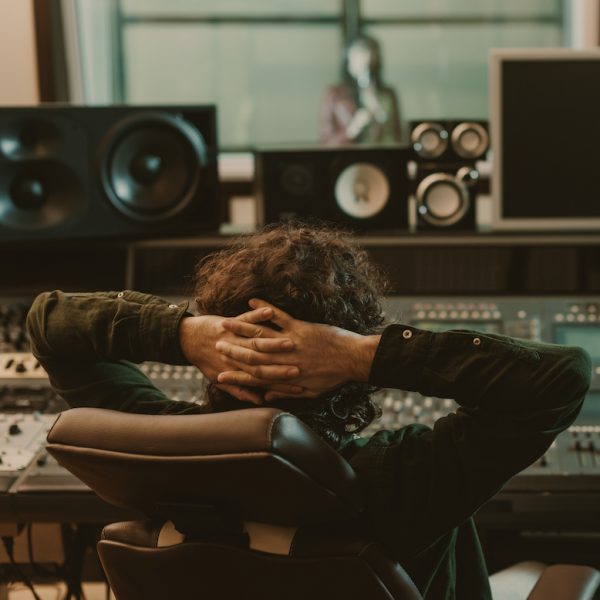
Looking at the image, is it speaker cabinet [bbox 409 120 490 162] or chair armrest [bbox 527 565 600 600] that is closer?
chair armrest [bbox 527 565 600 600]

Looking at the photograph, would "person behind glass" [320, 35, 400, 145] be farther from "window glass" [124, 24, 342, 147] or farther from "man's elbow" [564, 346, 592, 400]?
"man's elbow" [564, 346, 592, 400]

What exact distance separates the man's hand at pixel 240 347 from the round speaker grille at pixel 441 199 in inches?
45.1

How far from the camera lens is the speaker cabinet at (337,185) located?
6.91 ft

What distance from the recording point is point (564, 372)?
991mm

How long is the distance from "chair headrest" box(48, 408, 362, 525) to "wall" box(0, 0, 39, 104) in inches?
107

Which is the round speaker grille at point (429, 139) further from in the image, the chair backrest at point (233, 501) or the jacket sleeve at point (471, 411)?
the chair backrest at point (233, 501)

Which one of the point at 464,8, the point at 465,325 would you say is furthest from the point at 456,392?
the point at 464,8

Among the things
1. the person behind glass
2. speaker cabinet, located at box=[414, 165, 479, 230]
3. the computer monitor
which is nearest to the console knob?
speaker cabinet, located at box=[414, 165, 479, 230]

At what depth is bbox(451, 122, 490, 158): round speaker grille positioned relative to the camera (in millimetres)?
2123

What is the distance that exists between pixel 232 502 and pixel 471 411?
0.94ft

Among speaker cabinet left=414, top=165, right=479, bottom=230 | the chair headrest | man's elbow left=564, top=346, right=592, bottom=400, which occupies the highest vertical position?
speaker cabinet left=414, top=165, right=479, bottom=230

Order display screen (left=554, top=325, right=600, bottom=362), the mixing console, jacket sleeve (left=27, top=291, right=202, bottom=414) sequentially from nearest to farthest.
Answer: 1. jacket sleeve (left=27, top=291, right=202, bottom=414)
2. the mixing console
3. display screen (left=554, top=325, right=600, bottom=362)

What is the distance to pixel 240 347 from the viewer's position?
3.25ft

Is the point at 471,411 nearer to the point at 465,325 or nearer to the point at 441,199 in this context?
the point at 465,325
